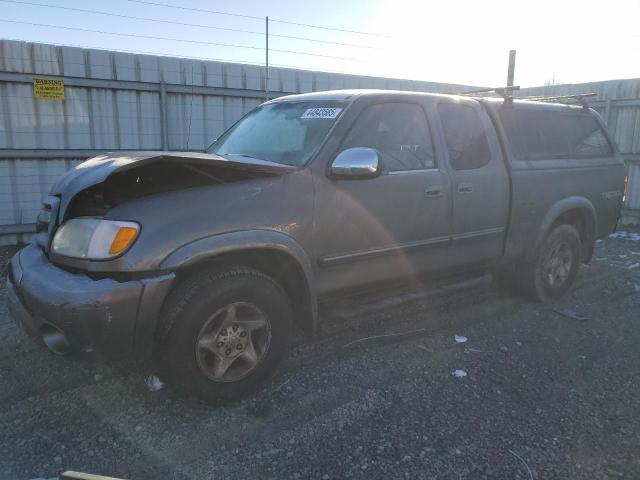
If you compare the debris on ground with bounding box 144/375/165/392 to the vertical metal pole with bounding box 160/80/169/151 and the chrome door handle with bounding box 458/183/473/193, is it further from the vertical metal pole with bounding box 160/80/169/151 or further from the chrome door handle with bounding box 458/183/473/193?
the vertical metal pole with bounding box 160/80/169/151

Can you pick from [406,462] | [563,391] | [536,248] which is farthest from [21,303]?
[536,248]

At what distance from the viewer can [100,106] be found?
736cm

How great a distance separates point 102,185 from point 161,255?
21.4 inches

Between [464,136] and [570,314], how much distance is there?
6.72 ft

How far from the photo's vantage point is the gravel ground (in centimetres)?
260

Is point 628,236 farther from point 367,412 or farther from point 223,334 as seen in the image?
point 223,334

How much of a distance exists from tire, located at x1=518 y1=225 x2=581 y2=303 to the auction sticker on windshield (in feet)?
8.51

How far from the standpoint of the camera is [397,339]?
4.20 meters

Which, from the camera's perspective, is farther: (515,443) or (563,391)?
(563,391)

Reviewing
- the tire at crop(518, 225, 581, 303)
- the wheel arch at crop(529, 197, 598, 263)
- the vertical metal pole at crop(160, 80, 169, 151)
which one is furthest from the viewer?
the vertical metal pole at crop(160, 80, 169, 151)

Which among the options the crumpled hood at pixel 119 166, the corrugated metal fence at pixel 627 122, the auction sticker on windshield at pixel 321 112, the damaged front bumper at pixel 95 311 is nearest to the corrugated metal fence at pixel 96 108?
the crumpled hood at pixel 119 166

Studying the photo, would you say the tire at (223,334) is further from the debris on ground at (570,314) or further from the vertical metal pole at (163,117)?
the vertical metal pole at (163,117)

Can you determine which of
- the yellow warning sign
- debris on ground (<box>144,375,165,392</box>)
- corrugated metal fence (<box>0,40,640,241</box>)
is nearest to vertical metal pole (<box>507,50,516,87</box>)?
corrugated metal fence (<box>0,40,640,241</box>)

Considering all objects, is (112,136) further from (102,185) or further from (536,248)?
(536,248)
